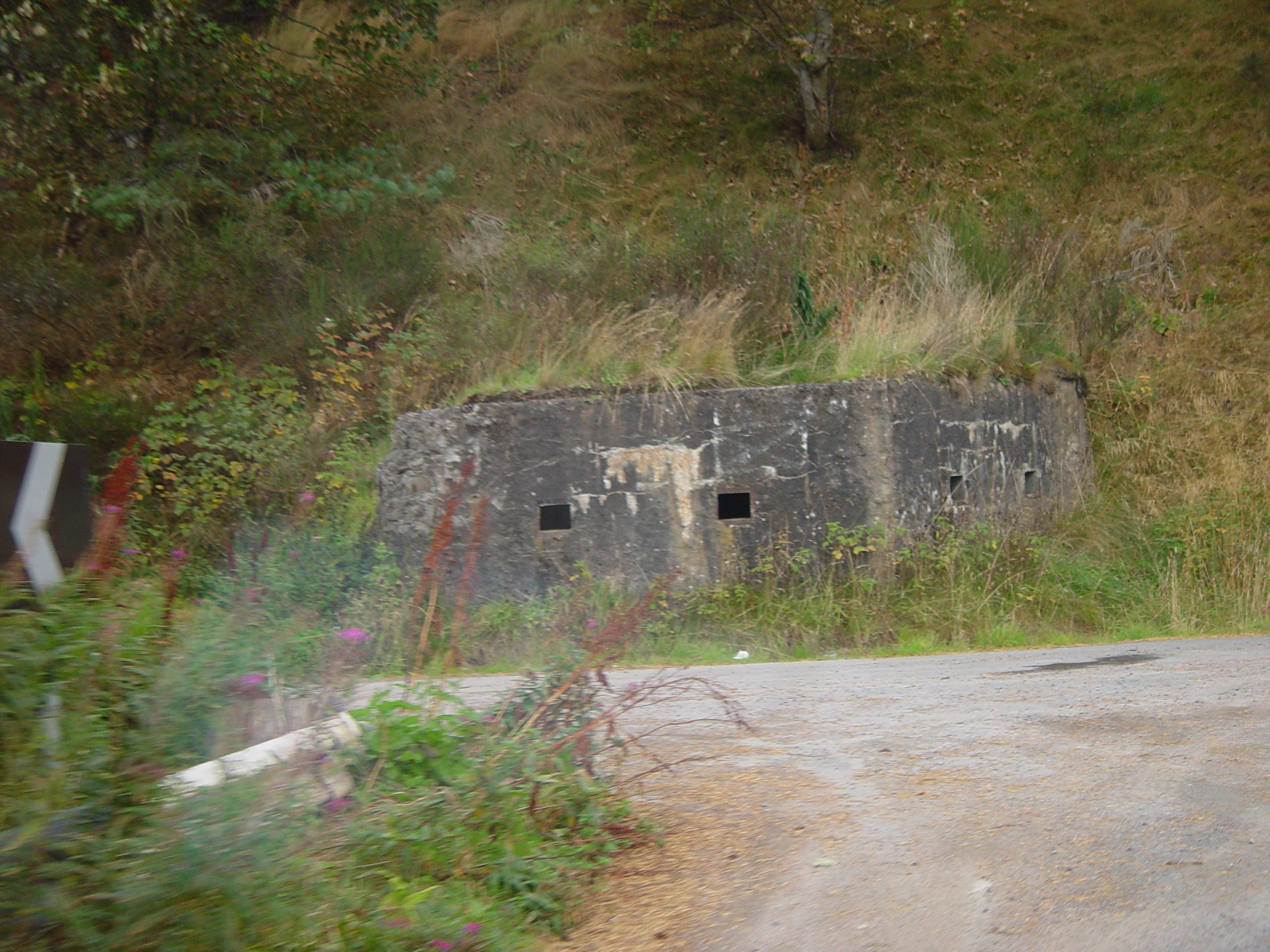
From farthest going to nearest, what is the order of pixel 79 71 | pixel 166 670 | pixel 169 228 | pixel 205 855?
pixel 169 228
pixel 79 71
pixel 166 670
pixel 205 855

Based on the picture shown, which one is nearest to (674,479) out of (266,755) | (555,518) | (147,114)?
(555,518)

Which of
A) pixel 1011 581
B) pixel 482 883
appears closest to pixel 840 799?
pixel 482 883

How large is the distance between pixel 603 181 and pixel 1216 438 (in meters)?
9.92

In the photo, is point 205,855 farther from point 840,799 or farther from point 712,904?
point 840,799

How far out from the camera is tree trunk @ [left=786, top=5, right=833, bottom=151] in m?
15.8

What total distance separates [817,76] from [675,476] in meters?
11.3

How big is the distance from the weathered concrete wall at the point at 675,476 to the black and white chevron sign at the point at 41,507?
543 centimetres

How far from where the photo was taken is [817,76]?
644 inches

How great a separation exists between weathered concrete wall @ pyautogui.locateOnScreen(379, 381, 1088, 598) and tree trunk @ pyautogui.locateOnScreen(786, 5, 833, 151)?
384 inches

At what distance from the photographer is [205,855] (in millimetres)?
1964

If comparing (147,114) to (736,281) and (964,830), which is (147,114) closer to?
(736,281)

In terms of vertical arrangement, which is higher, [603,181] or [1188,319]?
[603,181]

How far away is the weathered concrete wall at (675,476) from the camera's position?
26.0 feet

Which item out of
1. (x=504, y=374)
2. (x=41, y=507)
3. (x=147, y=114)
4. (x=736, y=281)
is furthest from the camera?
(x=147, y=114)
